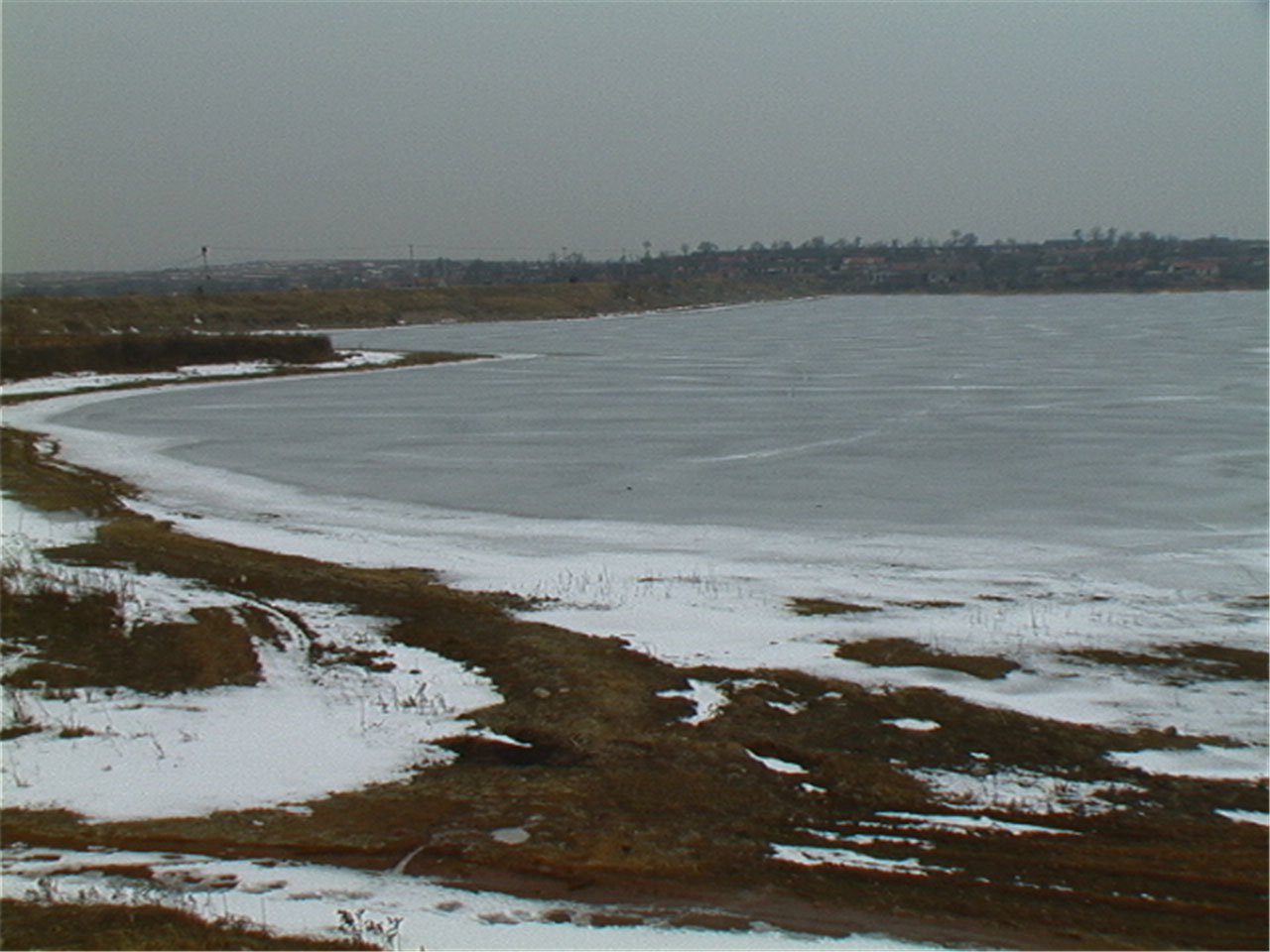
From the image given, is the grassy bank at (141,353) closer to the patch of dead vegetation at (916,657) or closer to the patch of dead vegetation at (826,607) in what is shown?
the patch of dead vegetation at (826,607)

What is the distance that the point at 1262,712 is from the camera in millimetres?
8078

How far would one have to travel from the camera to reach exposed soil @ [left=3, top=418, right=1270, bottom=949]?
17.7 feet

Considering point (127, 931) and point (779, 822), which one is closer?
point (127, 931)

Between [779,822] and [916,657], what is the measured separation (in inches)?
128

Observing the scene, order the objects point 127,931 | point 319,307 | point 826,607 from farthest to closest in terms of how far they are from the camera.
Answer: point 319,307, point 826,607, point 127,931

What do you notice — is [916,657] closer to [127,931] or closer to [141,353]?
[127,931]

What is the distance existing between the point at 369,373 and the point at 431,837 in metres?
35.5

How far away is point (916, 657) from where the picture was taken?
9.30 meters

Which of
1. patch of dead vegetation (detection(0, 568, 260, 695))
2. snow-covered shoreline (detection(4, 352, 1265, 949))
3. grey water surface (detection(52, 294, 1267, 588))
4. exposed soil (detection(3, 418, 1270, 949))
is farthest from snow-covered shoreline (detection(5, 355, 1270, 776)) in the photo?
patch of dead vegetation (detection(0, 568, 260, 695))

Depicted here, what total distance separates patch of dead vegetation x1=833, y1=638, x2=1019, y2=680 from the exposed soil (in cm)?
10

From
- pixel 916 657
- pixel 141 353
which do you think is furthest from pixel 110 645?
pixel 141 353

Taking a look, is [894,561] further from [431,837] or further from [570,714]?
[431,837]

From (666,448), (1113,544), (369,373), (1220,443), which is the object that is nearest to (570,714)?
(1113,544)

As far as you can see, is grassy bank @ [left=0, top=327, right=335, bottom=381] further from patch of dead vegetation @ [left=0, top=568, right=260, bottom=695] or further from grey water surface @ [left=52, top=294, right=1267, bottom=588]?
patch of dead vegetation @ [left=0, top=568, right=260, bottom=695]
